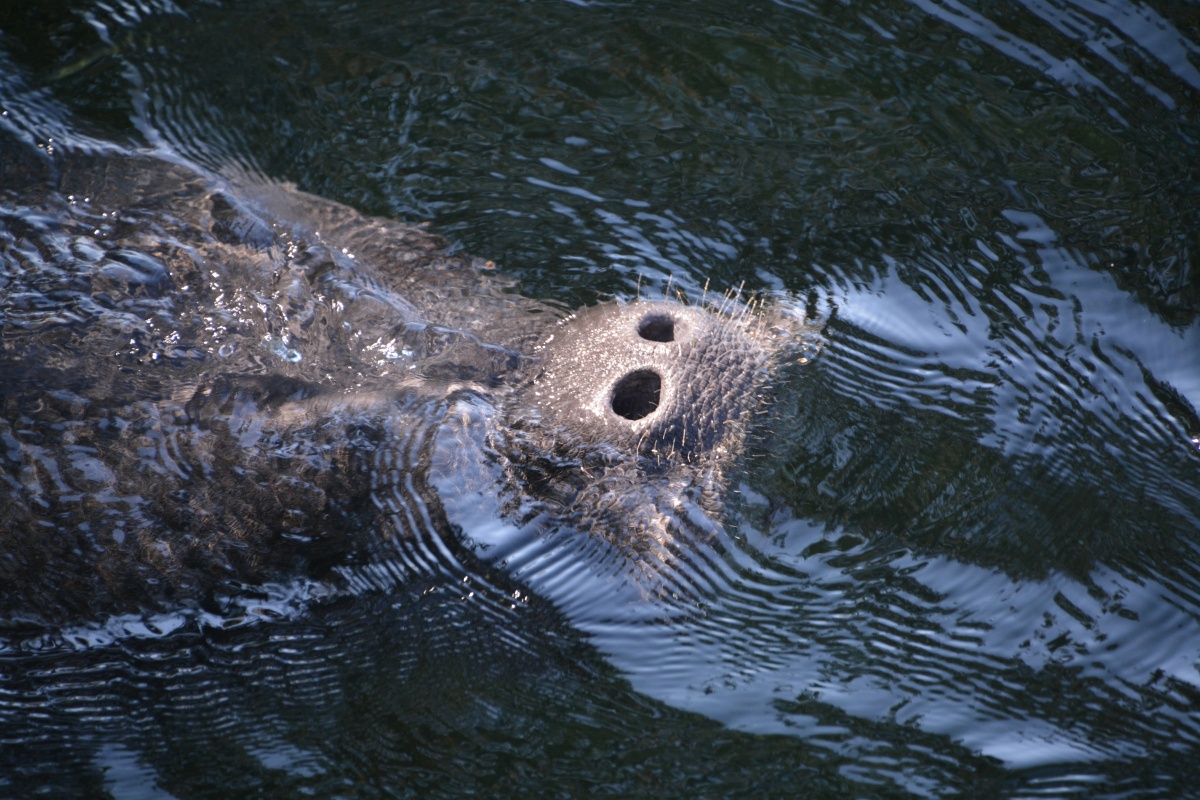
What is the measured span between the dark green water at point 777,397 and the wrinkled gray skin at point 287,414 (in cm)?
19

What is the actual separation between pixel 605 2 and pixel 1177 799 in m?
4.55

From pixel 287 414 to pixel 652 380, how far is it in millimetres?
1093

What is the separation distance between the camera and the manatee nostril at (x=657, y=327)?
333cm

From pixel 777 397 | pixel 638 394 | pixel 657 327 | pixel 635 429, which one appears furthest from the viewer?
A: pixel 777 397

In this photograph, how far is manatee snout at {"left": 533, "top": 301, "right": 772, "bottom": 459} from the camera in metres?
3.03

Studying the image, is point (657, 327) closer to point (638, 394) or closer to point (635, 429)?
point (638, 394)

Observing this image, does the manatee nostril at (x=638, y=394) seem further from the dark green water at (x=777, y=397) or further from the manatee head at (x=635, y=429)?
the dark green water at (x=777, y=397)

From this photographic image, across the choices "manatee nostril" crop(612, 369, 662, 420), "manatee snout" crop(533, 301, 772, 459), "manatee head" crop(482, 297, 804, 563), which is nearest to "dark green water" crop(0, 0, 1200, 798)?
"manatee head" crop(482, 297, 804, 563)

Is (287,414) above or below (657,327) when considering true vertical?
below

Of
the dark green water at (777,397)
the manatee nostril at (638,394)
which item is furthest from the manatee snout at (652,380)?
the dark green water at (777,397)

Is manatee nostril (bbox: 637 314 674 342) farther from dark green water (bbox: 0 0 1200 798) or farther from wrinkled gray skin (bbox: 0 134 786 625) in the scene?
dark green water (bbox: 0 0 1200 798)

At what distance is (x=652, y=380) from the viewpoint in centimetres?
320

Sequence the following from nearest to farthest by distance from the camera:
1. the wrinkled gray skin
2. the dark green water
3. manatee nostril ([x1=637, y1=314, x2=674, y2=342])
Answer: the wrinkled gray skin < the dark green water < manatee nostril ([x1=637, y1=314, x2=674, y2=342])

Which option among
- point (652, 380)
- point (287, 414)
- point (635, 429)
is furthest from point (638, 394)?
point (287, 414)
